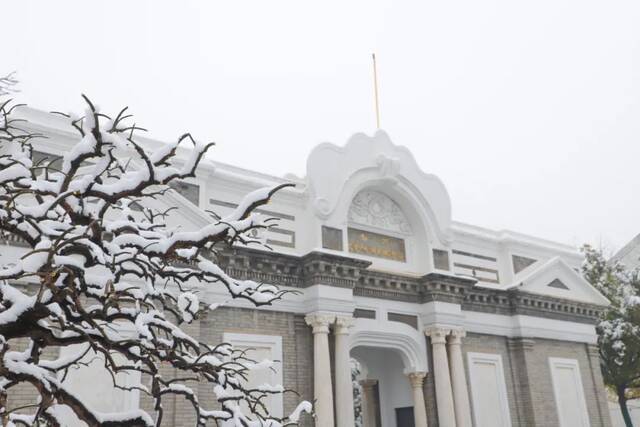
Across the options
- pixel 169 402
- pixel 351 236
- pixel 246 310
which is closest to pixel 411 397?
pixel 351 236

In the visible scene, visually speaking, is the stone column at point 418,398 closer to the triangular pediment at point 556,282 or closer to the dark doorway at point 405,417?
the dark doorway at point 405,417

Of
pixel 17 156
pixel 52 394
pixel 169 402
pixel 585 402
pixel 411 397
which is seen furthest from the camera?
pixel 585 402

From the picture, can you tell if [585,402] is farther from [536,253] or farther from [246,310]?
[246,310]

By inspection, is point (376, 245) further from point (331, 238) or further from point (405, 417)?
point (405, 417)

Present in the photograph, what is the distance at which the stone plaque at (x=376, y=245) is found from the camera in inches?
650

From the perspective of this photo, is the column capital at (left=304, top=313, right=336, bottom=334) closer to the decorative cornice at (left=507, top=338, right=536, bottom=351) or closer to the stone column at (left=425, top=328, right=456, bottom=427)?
the stone column at (left=425, top=328, right=456, bottom=427)

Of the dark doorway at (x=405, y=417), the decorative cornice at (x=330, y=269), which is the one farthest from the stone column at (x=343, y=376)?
the dark doorway at (x=405, y=417)

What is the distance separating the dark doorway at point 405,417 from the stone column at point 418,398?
0.81m

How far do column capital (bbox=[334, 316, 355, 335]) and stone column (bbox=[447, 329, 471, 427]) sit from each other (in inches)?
145

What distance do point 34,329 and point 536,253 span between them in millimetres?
18849

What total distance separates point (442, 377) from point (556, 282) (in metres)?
6.72

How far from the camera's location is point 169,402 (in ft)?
40.4

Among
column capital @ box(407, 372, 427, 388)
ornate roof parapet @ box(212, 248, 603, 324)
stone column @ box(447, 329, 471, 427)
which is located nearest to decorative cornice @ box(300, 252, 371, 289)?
ornate roof parapet @ box(212, 248, 603, 324)

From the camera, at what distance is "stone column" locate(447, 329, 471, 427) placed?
16.4 meters
